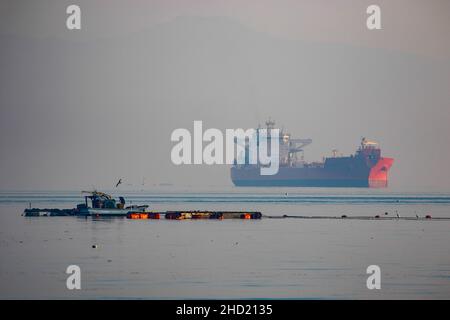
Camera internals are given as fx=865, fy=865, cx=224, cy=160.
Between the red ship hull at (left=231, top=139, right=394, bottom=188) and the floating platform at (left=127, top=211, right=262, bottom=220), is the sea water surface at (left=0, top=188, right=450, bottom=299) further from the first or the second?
the red ship hull at (left=231, top=139, right=394, bottom=188)

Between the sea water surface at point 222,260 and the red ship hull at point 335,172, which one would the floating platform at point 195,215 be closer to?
the sea water surface at point 222,260

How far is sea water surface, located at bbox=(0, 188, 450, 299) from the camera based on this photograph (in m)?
25.6

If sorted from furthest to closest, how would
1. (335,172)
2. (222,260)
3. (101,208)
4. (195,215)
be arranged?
(335,172) < (101,208) < (195,215) < (222,260)

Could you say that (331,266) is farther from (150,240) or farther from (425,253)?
(150,240)

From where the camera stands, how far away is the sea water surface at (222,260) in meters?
25.6

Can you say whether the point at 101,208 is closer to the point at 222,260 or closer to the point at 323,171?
the point at 222,260

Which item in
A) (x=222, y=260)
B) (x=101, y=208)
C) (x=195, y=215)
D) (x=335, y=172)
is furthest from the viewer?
(x=335, y=172)

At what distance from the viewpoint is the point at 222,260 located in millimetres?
32469

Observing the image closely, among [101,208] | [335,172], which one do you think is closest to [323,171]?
[335,172]

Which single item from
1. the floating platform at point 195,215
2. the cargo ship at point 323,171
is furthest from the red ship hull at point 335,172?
the floating platform at point 195,215

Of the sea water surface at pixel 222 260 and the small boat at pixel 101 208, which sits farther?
the small boat at pixel 101 208

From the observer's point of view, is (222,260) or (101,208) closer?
(222,260)

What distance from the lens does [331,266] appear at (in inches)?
1222
